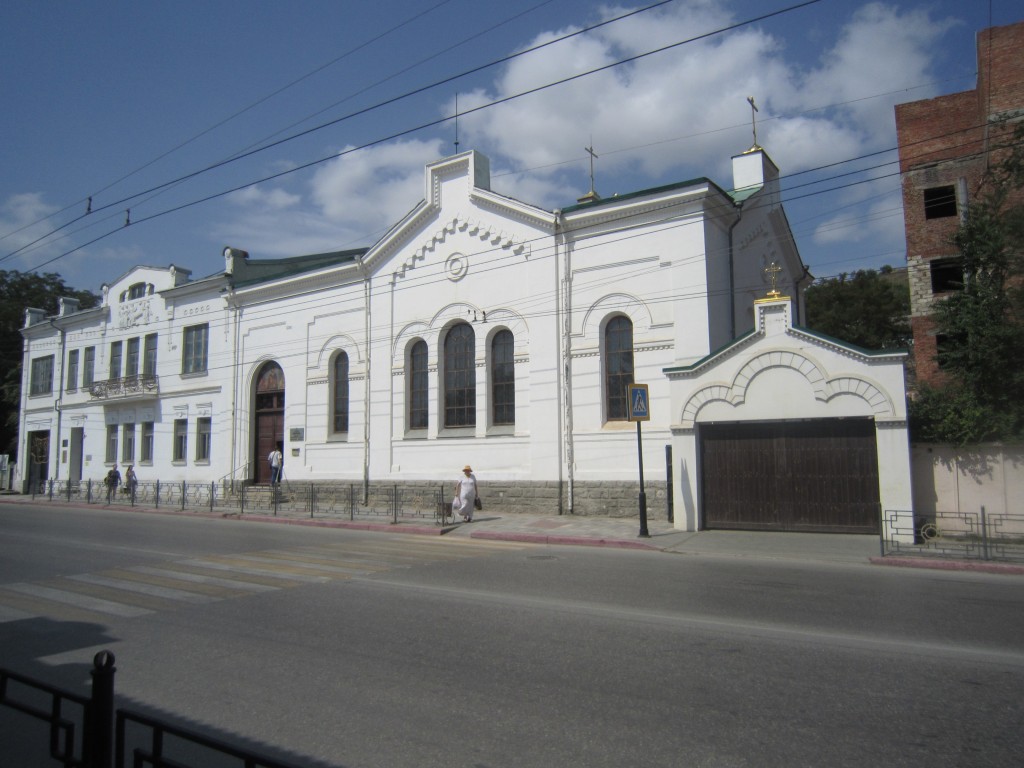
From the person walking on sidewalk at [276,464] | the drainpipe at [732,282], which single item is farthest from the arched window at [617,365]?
the person walking on sidewalk at [276,464]

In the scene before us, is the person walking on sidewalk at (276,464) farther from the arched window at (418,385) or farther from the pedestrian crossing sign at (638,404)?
the pedestrian crossing sign at (638,404)

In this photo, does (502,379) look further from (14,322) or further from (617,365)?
(14,322)

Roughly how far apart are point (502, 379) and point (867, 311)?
93.4 ft

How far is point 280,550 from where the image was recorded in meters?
14.8

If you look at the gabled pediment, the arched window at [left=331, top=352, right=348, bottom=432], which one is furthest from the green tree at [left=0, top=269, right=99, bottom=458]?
the gabled pediment

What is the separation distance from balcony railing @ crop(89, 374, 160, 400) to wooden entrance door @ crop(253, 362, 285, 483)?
260 inches

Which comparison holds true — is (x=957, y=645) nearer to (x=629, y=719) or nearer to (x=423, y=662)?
(x=629, y=719)

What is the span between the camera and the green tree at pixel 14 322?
4662cm

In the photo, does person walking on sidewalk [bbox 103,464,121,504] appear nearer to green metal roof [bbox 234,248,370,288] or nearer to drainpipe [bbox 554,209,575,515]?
green metal roof [bbox 234,248,370,288]

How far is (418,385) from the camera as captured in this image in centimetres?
2545

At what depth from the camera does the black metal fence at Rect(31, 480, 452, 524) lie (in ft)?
73.0

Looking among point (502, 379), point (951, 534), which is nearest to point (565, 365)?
point (502, 379)

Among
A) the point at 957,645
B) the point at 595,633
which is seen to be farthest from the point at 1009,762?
the point at 595,633

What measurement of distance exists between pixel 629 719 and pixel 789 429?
520 inches
